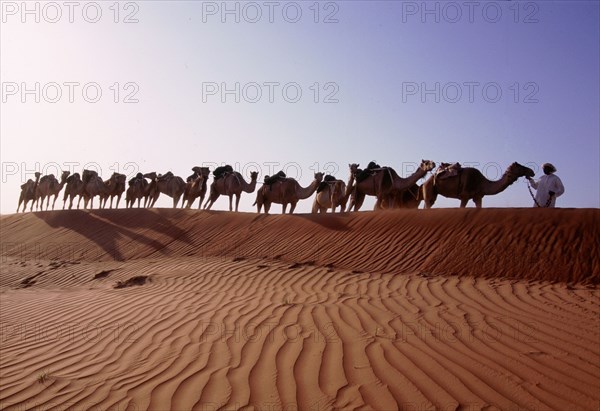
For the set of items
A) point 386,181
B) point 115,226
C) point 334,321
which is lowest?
point 334,321

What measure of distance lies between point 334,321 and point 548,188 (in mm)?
9303

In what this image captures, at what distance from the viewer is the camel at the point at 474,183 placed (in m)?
15.0

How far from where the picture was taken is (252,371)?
4535mm

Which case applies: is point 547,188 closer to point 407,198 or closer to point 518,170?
point 518,170

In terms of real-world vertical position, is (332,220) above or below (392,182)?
below

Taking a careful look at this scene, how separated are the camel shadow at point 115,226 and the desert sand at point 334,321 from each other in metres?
2.22

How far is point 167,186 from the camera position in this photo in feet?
89.9

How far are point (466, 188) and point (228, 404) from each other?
41.8 feet

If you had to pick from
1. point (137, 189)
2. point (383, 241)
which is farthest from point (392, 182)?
point (137, 189)

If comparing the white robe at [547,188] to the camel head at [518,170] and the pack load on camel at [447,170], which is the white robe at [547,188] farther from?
the pack load on camel at [447,170]

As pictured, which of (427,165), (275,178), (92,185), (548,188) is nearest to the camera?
(548,188)

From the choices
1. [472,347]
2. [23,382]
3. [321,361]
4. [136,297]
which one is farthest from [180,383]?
[136,297]

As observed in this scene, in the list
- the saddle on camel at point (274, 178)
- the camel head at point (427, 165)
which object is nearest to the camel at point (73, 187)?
the saddle on camel at point (274, 178)

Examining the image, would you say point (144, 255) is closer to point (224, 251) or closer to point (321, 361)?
point (224, 251)
